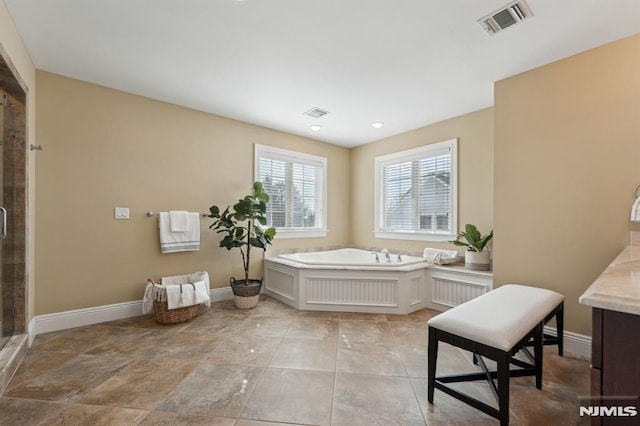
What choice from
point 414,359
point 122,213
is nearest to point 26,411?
point 122,213

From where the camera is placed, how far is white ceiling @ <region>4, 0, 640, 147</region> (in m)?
1.81

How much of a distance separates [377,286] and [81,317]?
9.95ft

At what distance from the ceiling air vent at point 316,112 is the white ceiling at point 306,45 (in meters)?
0.22

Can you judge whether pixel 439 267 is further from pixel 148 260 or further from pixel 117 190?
pixel 117 190

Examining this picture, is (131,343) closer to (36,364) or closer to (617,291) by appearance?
(36,364)

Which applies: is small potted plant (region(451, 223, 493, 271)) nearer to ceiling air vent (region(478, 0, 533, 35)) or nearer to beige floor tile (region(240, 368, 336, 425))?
ceiling air vent (region(478, 0, 533, 35))

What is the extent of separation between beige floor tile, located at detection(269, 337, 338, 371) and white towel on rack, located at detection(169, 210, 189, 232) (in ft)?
5.70

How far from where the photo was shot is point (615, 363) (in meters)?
0.88

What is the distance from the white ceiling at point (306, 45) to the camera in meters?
1.81

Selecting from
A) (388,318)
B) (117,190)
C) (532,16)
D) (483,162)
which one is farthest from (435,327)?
(117,190)

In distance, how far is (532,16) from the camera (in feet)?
6.03

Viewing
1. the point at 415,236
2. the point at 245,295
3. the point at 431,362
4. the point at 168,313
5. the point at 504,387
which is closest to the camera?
the point at 504,387

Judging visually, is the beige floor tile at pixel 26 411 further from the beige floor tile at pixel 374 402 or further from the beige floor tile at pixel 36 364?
the beige floor tile at pixel 374 402

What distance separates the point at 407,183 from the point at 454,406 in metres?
3.06
